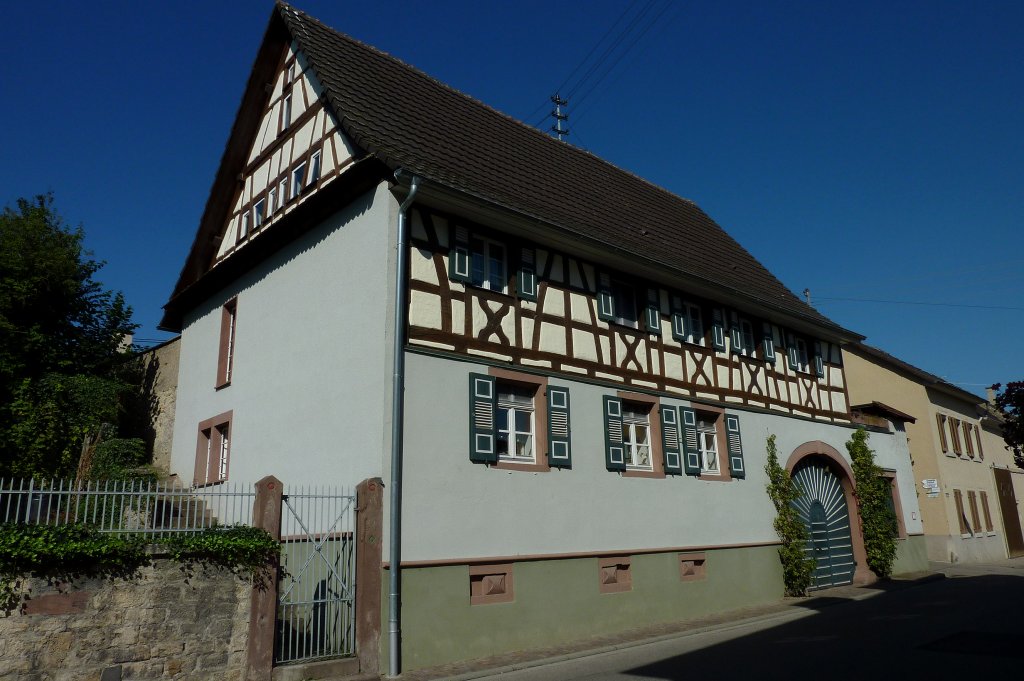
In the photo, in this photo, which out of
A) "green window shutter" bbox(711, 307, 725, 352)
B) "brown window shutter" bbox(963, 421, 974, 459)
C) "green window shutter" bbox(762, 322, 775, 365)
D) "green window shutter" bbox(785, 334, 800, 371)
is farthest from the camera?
"brown window shutter" bbox(963, 421, 974, 459)

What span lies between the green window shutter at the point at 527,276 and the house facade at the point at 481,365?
0.11ft

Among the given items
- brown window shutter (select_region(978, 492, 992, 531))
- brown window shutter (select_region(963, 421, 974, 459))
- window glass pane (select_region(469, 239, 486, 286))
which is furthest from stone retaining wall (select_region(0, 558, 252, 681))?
brown window shutter (select_region(963, 421, 974, 459))

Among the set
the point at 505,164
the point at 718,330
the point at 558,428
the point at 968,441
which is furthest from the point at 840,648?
the point at 968,441

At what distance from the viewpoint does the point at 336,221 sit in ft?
41.9

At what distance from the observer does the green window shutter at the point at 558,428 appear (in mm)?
12430

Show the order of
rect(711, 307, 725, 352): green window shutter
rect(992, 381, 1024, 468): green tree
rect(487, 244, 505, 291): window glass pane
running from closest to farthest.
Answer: rect(487, 244, 505, 291): window glass pane
rect(711, 307, 725, 352): green window shutter
rect(992, 381, 1024, 468): green tree

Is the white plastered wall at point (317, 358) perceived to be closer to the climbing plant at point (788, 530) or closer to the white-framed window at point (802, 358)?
the climbing plant at point (788, 530)

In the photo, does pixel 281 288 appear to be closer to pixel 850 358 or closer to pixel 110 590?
pixel 110 590

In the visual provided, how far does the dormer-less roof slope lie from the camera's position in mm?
12750

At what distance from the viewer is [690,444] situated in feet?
50.1

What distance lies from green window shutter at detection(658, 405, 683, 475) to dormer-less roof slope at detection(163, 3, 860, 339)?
2.85 meters

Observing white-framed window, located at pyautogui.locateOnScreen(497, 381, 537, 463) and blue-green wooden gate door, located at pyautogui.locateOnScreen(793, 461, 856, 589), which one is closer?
white-framed window, located at pyautogui.locateOnScreen(497, 381, 537, 463)

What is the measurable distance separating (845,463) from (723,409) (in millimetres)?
5500

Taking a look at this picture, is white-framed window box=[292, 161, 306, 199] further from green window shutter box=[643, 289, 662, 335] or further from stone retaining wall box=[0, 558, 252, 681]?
stone retaining wall box=[0, 558, 252, 681]
